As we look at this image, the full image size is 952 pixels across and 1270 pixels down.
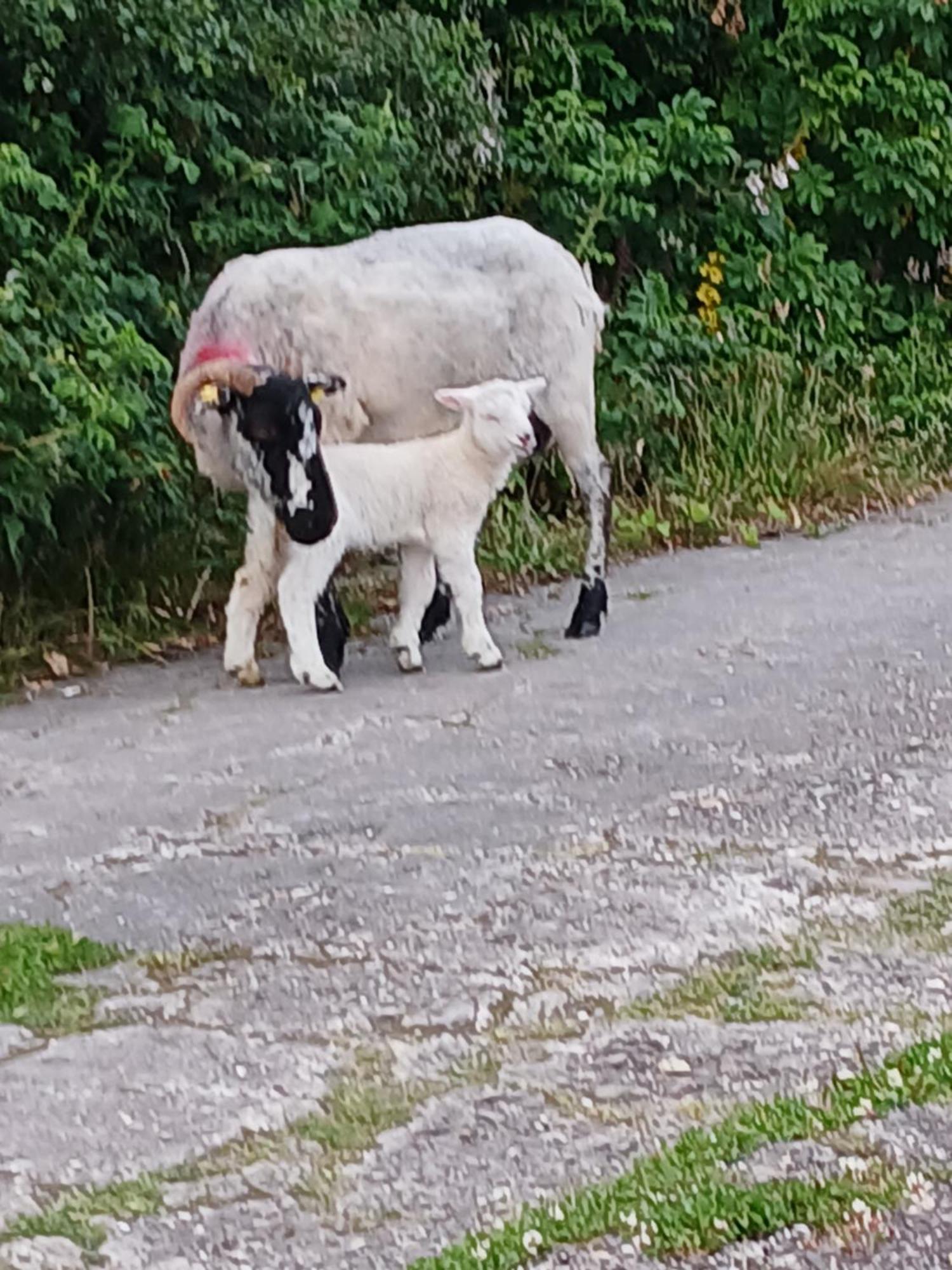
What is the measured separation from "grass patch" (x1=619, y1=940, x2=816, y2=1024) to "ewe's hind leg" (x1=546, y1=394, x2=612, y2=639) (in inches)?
138

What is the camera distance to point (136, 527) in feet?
26.6

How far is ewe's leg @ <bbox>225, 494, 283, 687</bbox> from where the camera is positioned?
22.9 ft

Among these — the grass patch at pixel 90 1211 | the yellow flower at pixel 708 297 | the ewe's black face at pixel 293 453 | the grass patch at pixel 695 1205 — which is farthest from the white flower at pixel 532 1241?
the yellow flower at pixel 708 297

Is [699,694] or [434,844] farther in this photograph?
[699,694]

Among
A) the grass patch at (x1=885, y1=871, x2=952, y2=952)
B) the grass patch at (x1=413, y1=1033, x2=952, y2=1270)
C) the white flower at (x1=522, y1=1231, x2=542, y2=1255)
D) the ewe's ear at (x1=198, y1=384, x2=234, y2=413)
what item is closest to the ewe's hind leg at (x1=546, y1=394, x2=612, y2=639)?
the ewe's ear at (x1=198, y1=384, x2=234, y2=413)

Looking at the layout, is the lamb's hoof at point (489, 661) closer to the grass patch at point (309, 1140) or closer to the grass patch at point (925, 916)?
the grass patch at point (925, 916)

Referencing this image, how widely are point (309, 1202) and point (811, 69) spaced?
9719 mm

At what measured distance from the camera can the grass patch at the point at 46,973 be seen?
157 inches

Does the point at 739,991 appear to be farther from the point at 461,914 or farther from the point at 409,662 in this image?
the point at 409,662

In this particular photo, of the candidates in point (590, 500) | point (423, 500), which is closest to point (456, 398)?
point (423, 500)

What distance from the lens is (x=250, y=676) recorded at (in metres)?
6.98

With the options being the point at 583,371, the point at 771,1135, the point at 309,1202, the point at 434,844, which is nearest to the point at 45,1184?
the point at 309,1202

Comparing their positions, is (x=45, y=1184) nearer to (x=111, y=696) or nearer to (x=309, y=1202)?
(x=309, y=1202)

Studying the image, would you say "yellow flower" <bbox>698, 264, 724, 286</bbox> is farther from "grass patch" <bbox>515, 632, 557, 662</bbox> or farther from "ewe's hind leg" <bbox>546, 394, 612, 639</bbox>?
"grass patch" <bbox>515, 632, 557, 662</bbox>
